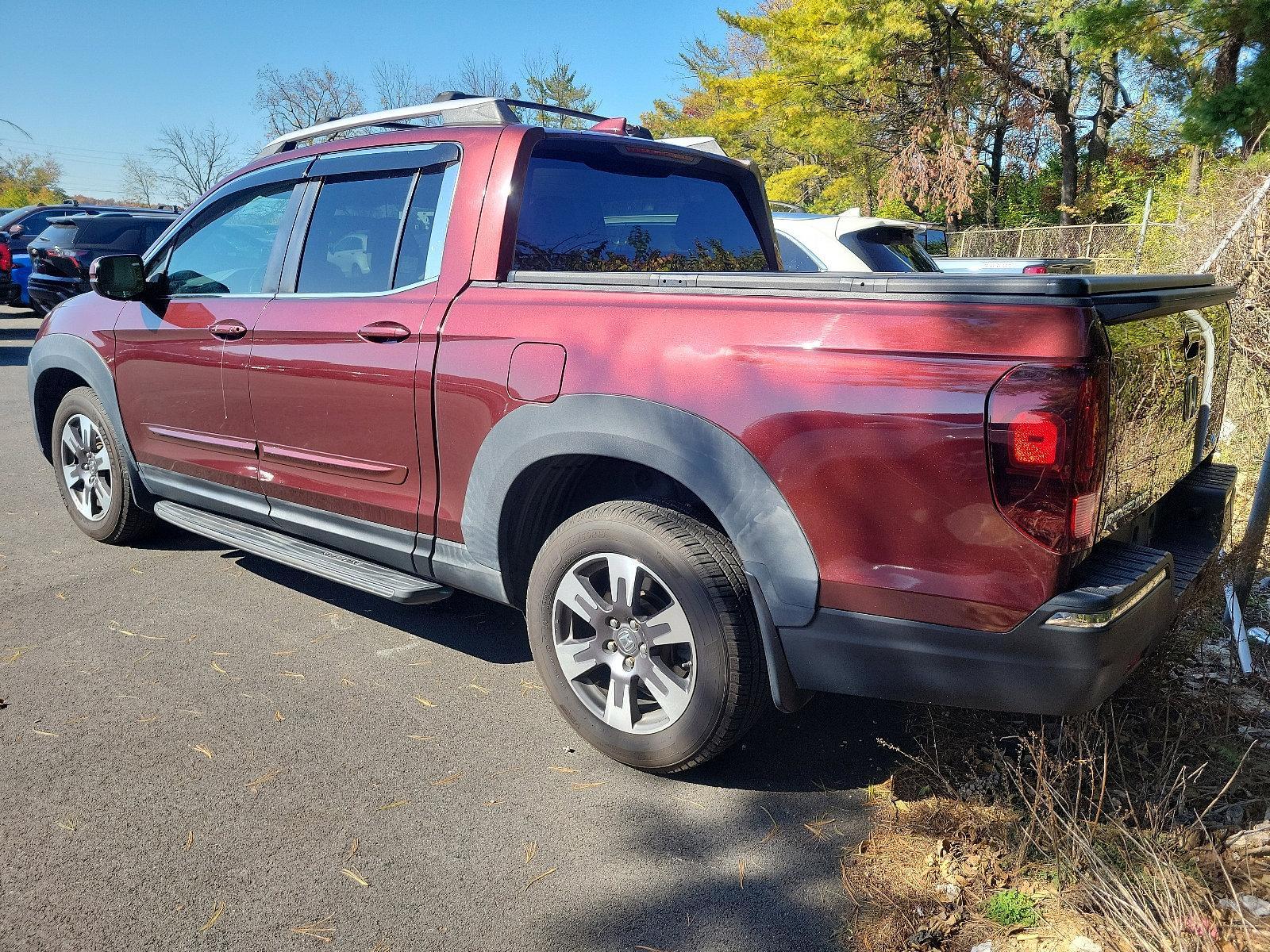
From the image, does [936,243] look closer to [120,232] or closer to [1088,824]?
[120,232]

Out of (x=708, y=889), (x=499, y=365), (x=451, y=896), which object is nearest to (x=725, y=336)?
(x=499, y=365)

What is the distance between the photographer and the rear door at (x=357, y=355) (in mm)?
3371

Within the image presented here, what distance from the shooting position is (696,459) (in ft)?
8.63

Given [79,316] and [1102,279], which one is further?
[79,316]

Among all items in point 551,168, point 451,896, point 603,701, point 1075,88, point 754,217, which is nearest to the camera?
point 451,896

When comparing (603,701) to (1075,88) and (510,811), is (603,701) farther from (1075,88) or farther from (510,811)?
(1075,88)

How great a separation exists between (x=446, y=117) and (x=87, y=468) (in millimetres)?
2959

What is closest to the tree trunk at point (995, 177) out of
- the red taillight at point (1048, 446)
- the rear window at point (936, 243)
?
the rear window at point (936, 243)

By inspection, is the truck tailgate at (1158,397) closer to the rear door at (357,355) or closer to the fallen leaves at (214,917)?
the rear door at (357,355)

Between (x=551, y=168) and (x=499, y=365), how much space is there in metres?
0.85

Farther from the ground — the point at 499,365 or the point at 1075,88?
the point at 1075,88

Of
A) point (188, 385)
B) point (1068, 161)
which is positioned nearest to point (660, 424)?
point (188, 385)

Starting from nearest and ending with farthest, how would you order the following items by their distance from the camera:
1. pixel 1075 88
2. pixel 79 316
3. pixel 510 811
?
pixel 510 811 → pixel 79 316 → pixel 1075 88

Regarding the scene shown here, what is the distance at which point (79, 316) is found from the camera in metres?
4.88
